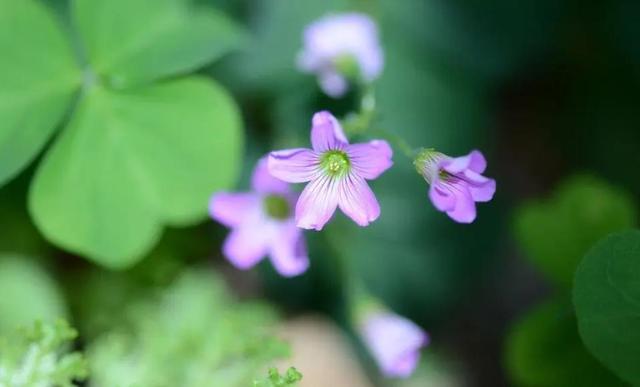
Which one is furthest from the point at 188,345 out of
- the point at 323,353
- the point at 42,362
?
the point at 323,353

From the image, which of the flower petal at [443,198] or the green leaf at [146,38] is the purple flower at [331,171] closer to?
the flower petal at [443,198]

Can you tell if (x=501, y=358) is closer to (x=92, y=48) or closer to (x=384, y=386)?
(x=384, y=386)

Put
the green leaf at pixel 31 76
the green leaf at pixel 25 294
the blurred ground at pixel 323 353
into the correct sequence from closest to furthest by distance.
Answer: the green leaf at pixel 31 76 → the green leaf at pixel 25 294 → the blurred ground at pixel 323 353

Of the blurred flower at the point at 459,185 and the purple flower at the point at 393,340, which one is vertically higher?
the blurred flower at the point at 459,185

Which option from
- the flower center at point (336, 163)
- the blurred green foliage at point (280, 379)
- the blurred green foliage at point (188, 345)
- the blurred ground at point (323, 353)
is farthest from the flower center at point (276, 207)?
the blurred ground at point (323, 353)

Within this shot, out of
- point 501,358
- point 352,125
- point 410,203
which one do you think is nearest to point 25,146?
point 352,125

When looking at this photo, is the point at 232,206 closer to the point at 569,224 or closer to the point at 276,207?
the point at 276,207

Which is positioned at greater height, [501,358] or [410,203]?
[410,203]
